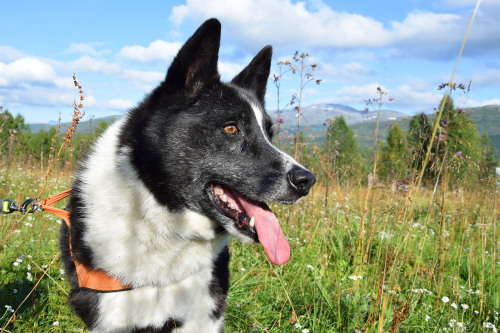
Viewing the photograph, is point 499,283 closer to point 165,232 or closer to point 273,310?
point 273,310

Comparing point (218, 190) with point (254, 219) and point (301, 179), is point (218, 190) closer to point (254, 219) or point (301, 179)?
point (254, 219)

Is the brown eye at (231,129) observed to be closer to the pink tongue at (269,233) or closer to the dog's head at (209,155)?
the dog's head at (209,155)

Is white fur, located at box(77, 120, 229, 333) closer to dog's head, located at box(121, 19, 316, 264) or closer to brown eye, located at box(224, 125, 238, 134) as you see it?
dog's head, located at box(121, 19, 316, 264)

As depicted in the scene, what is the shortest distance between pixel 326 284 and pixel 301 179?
1.61 meters

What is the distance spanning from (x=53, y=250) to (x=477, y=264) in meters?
4.25

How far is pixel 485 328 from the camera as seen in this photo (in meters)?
2.84

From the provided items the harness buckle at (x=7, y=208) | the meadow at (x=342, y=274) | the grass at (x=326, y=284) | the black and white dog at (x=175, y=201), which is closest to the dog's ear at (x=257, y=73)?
the black and white dog at (x=175, y=201)

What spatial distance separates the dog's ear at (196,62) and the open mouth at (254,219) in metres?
0.66

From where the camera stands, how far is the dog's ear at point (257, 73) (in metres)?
2.86

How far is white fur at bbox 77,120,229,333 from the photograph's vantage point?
2.04 metres

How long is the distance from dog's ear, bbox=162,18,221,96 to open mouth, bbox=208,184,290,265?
662 millimetres

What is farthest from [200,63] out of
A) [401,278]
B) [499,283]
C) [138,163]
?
[499,283]

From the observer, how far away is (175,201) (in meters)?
2.12

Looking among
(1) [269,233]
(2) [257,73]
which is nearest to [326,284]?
(1) [269,233]
